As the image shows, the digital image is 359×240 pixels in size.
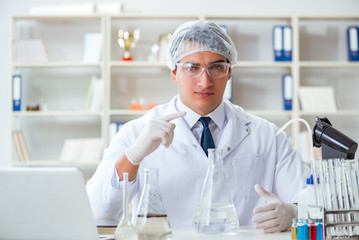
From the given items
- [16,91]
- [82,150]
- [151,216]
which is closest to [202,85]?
[151,216]

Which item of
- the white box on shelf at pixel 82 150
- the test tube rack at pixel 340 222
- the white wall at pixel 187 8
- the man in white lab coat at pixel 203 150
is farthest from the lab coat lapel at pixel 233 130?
the white wall at pixel 187 8

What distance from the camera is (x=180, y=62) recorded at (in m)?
1.92

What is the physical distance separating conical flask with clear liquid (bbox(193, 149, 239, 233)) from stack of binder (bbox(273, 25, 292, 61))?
112 inches

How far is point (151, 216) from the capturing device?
1.21 meters

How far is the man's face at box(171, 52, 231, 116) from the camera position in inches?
72.8

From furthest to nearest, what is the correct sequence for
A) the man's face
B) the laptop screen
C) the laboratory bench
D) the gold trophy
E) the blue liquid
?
the gold trophy, the man's face, the laboratory bench, the blue liquid, the laptop screen

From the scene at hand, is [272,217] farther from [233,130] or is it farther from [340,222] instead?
[233,130]

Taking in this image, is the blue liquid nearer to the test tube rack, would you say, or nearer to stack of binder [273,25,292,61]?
the test tube rack

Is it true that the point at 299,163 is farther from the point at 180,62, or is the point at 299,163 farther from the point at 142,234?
the point at 142,234

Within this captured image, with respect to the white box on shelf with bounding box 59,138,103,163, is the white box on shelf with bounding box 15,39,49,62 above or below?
above

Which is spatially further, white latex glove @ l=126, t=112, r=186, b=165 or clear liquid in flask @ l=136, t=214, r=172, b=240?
white latex glove @ l=126, t=112, r=186, b=165

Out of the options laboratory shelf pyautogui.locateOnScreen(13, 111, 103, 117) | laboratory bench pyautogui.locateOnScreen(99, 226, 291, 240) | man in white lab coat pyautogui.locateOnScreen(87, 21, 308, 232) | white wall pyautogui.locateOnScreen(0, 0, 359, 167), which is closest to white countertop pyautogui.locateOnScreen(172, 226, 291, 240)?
laboratory bench pyautogui.locateOnScreen(99, 226, 291, 240)

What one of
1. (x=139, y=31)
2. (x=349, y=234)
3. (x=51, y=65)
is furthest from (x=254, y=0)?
(x=349, y=234)

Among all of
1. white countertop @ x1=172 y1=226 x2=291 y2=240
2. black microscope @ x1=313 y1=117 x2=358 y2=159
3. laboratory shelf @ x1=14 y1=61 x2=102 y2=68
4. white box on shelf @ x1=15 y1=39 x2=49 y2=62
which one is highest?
white box on shelf @ x1=15 y1=39 x2=49 y2=62
